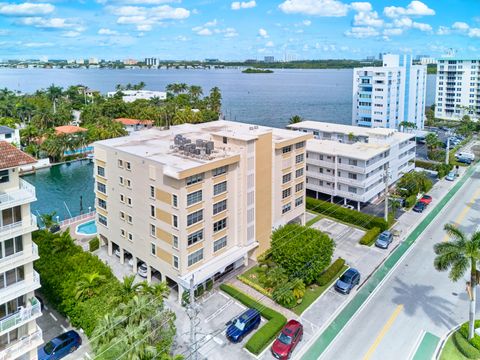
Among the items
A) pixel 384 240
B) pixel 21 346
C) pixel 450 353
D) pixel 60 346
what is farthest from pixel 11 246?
pixel 384 240

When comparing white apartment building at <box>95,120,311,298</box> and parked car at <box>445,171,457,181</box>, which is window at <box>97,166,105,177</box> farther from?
parked car at <box>445,171,457,181</box>

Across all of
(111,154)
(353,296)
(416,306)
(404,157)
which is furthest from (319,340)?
(404,157)

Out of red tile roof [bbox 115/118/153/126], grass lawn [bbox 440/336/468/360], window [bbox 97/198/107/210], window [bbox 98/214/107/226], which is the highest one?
red tile roof [bbox 115/118/153/126]

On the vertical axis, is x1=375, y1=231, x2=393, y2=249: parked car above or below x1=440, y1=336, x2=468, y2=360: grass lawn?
above

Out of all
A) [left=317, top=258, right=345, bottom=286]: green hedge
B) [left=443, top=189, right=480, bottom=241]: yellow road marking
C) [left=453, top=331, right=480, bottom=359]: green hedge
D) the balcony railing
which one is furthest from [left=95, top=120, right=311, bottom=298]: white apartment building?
[left=443, top=189, right=480, bottom=241]: yellow road marking

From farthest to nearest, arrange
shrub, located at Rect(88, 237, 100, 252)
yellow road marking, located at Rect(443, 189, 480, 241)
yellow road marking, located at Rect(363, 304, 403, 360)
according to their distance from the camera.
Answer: yellow road marking, located at Rect(443, 189, 480, 241)
shrub, located at Rect(88, 237, 100, 252)
yellow road marking, located at Rect(363, 304, 403, 360)

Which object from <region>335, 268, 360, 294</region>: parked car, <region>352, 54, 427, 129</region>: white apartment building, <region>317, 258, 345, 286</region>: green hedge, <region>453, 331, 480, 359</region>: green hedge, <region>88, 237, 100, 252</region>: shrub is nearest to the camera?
<region>453, 331, 480, 359</region>: green hedge

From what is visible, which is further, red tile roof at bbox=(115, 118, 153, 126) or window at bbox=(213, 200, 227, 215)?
red tile roof at bbox=(115, 118, 153, 126)
